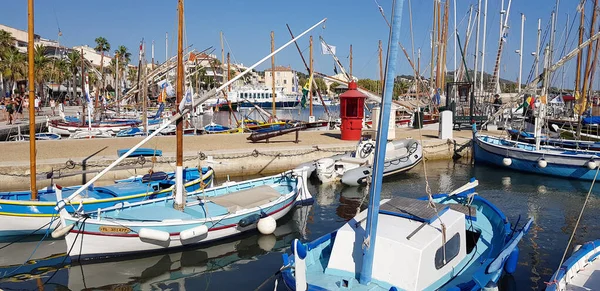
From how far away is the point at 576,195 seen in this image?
20047 millimetres

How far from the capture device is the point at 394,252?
26.5ft

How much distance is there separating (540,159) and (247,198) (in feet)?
54.8

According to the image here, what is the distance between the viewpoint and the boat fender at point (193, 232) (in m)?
11.9

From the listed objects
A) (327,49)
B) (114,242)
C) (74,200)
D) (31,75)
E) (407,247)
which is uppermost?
(327,49)

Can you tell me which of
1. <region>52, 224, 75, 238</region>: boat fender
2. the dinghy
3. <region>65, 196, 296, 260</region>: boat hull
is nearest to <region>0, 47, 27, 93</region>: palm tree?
the dinghy

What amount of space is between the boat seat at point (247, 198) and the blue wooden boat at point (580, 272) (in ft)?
27.5

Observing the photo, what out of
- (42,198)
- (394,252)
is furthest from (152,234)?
(394,252)

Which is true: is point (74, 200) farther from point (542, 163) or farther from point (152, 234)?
point (542, 163)

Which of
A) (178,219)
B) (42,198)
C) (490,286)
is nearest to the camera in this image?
(490,286)

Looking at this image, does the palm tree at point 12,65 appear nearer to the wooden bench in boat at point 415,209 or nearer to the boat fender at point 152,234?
the boat fender at point 152,234

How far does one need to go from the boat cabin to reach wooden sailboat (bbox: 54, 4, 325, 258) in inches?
192

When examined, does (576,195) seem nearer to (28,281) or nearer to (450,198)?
(450,198)

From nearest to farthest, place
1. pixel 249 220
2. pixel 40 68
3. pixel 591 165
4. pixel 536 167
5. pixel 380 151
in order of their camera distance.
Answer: pixel 380 151, pixel 249 220, pixel 591 165, pixel 536 167, pixel 40 68

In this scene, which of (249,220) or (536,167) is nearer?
(249,220)
